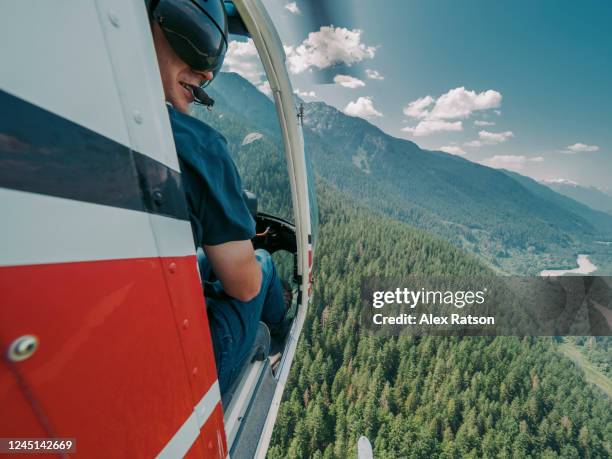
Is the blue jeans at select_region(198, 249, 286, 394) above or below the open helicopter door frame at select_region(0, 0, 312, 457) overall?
below

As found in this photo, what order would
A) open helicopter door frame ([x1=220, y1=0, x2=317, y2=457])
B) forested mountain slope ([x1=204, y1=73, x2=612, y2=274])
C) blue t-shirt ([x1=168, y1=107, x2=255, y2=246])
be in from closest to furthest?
blue t-shirt ([x1=168, y1=107, x2=255, y2=246]), open helicopter door frame ([x1=220, y1=0, x2=317, y2=457]), forested mountain slope ([x1=204, y1=73, x2=612, y2=274])

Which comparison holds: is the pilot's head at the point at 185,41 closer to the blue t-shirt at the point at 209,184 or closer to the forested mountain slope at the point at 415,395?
the blue t-shirt at the point at 209,184

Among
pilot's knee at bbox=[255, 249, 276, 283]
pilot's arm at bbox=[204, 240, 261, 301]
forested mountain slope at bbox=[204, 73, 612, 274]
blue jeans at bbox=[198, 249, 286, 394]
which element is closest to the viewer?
pilot's arm at bbox=[204, 240, 261, 301]

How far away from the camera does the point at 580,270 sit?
10144 centimetres

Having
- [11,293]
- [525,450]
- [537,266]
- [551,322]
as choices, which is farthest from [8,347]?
[537,266]

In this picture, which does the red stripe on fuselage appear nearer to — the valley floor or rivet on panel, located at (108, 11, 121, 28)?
rivet on panel, located at (108, 11, 121, 28)

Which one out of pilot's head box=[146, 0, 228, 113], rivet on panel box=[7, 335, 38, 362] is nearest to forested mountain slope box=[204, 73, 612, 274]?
pilot's head box=[146, 0, 228, 113]

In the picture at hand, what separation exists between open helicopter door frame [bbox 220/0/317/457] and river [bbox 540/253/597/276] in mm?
116606

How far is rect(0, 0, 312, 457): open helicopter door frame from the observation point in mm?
265

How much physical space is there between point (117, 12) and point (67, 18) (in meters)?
0.09

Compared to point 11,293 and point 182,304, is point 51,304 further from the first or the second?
point 182,304

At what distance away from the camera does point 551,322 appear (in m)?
48.8

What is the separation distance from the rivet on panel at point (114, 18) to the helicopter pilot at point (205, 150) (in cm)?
26

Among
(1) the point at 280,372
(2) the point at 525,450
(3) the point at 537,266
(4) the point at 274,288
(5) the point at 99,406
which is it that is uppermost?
(5) the point at 99,406
